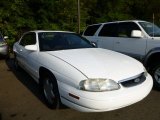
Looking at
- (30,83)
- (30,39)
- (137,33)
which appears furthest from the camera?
(30,83)

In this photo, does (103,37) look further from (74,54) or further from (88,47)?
(74,54)

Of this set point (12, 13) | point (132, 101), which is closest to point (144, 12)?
point (12, 13)

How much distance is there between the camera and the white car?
3.78 metres

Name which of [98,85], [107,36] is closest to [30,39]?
[107,36]

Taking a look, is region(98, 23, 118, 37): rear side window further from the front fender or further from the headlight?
the headlight

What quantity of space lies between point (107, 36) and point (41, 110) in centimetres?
374

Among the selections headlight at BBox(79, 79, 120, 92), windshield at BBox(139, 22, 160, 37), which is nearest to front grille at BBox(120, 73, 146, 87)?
headlight at BBox(79, 79, 120, 92)

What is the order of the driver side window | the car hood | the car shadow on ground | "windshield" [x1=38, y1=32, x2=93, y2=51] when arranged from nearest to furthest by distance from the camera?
the car hood, "windshield" [x1=38, y1=32, x2=93, y2=51], the car shadow on ground, the driver side window

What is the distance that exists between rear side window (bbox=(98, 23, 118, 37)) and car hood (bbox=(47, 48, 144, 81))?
2.36 meters

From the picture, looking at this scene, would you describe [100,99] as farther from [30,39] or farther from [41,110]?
[30,39]

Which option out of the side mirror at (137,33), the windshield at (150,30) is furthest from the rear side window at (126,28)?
the side mirror at (137,33)

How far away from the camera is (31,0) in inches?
747

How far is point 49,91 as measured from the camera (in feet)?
15.4

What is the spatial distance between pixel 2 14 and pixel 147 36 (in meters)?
11.8
